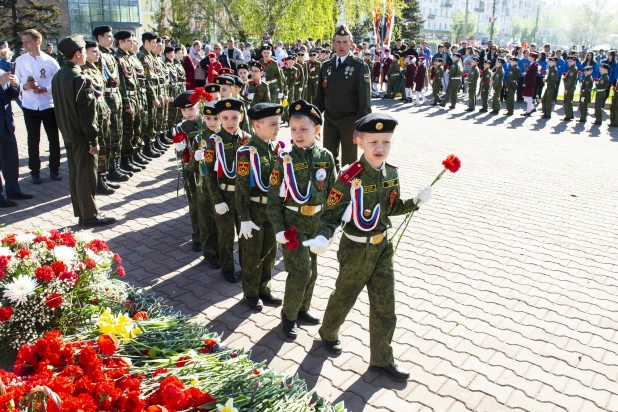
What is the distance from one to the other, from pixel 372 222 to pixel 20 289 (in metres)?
2.30

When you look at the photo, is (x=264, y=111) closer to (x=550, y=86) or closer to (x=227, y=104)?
(x=227, y=104)

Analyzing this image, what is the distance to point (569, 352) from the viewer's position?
4.35 m

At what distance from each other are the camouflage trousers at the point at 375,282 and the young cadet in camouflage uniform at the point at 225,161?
5.64ft

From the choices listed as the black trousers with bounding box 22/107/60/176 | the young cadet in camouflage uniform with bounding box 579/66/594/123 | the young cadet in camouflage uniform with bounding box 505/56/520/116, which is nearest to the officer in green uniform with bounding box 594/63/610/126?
the young cadet in camouflage uniform with bounding box 579/66/594/123

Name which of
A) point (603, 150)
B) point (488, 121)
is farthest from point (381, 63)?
point (603, 150)

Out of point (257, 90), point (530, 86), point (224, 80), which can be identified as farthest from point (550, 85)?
point (224, 80)

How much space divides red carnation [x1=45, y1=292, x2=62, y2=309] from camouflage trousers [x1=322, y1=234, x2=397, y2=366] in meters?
1.91

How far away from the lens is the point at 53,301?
130 inches

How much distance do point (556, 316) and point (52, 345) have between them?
4.29 meters

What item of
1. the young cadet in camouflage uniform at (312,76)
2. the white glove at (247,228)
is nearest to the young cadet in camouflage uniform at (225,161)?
the white glove at (247,228)

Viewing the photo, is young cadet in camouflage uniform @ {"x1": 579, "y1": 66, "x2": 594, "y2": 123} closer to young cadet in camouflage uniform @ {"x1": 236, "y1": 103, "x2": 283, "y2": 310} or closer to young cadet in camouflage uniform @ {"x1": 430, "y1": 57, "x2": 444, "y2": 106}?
young cadet in camouflage uniform @ {"x1": 430, "y1": 57, "x2": 444, "y2": 106}

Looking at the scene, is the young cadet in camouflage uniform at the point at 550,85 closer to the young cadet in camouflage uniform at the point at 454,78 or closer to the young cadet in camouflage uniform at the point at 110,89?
the young cadet in camouflage uniform at the point at 454,78

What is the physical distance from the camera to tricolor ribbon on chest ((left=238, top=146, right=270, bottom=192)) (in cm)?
461

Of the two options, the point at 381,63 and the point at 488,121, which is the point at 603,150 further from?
the point at 381,63
